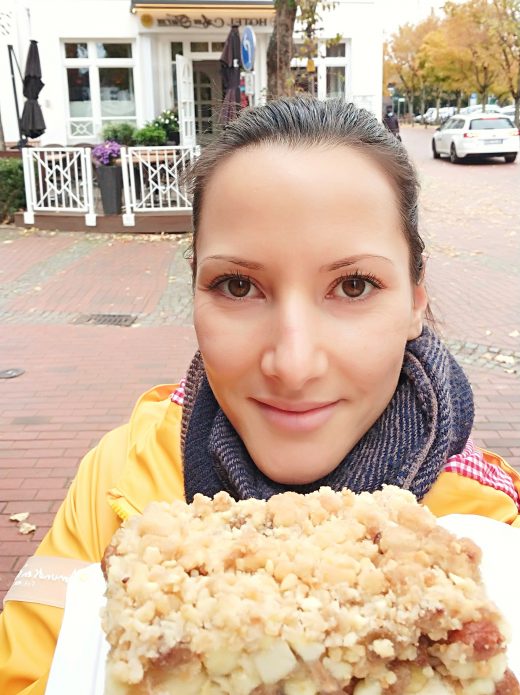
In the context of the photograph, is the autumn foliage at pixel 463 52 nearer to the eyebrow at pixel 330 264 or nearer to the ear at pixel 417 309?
the ear at pixel 417 309

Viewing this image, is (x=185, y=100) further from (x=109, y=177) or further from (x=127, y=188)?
(x=127, y=188)

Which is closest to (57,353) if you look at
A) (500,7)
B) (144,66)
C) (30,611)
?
(30,611)

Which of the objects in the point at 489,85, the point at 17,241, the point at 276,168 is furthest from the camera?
the point at 489,85

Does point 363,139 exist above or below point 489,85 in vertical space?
below

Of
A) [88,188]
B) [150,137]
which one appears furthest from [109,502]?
[150,137]

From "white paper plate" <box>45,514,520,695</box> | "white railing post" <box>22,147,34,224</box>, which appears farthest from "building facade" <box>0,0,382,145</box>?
"white paper plate" <box>45,514,520,695</box>

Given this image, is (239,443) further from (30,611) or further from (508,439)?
(508,439)
